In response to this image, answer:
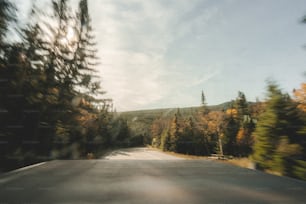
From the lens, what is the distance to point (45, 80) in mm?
13422

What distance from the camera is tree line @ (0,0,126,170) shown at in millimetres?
9977

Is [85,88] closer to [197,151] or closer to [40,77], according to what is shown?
[40,77]

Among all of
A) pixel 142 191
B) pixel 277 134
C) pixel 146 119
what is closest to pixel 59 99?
pixel 277 134

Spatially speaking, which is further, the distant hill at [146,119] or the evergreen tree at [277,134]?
the distant hill at [146,119]

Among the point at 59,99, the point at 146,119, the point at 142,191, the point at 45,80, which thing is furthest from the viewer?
the point at 146,119

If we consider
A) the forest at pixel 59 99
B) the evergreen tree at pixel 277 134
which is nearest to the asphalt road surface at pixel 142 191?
the evergreen tree at pixel 277 134

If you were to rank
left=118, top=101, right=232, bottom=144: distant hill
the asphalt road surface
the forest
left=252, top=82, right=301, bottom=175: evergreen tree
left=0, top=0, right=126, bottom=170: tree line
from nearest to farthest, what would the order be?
1. the asphalt road surface
2. left=252, top=82, right=301, bottom=175: evergreen tree
3. the forest
4. left=0, top=0, right=126, bottom=170: tree line
5. left=118, top=101, right=232, bottom=144: distant hill

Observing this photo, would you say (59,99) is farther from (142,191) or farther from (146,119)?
(146,119)

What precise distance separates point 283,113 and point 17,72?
11.1 meters

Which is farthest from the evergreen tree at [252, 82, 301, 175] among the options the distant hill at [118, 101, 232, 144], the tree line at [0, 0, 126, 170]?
the distant hill at [118, 101, 232, 144]

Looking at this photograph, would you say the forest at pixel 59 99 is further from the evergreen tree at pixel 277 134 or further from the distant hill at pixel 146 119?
the distant hill at pixel 146 119

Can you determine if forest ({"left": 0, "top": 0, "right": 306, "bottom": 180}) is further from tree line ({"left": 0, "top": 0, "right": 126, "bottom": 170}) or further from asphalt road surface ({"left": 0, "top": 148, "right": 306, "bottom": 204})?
asphalt road surface ({"left": 0, "top": 148, "right": 306, "bottom": 204})

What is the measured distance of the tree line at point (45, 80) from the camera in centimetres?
998

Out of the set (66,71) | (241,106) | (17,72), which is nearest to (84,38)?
(66,71)
